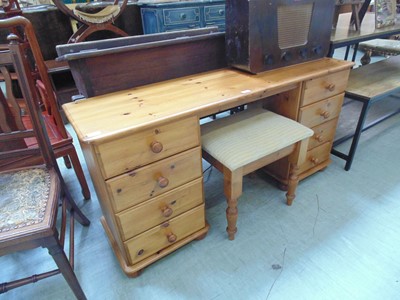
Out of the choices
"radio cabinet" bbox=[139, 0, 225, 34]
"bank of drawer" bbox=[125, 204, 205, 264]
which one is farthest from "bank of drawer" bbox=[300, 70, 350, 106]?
"radio cabinet" bbox=[139, 0, 225, 34]

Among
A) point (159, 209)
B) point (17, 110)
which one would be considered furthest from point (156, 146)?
point (17, 110)

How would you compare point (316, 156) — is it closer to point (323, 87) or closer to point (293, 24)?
point (323, 87)

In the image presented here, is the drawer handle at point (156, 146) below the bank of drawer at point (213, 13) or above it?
below

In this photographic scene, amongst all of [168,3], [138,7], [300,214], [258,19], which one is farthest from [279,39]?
[138,7]

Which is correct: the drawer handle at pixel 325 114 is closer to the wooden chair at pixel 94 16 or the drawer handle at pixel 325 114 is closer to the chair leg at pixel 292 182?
the chair leg at pixel 292 182

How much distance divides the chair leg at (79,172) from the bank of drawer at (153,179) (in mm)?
631

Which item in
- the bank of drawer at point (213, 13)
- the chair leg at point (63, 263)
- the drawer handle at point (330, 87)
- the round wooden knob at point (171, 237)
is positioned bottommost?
the round wooden knob at point (171, 237)

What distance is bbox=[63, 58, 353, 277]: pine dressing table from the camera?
0.88 meters

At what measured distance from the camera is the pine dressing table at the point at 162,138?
88cm

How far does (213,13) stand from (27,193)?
2577mm

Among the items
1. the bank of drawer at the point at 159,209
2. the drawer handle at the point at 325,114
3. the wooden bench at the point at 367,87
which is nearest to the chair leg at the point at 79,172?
the bank of drawer at the point at 159,209

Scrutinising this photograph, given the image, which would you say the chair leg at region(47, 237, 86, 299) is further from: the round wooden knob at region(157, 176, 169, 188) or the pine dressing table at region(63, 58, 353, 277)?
the round wooden knob at region(157, 176, 169, 188)

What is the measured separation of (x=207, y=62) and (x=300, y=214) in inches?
38.8

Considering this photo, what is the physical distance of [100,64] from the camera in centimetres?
108
